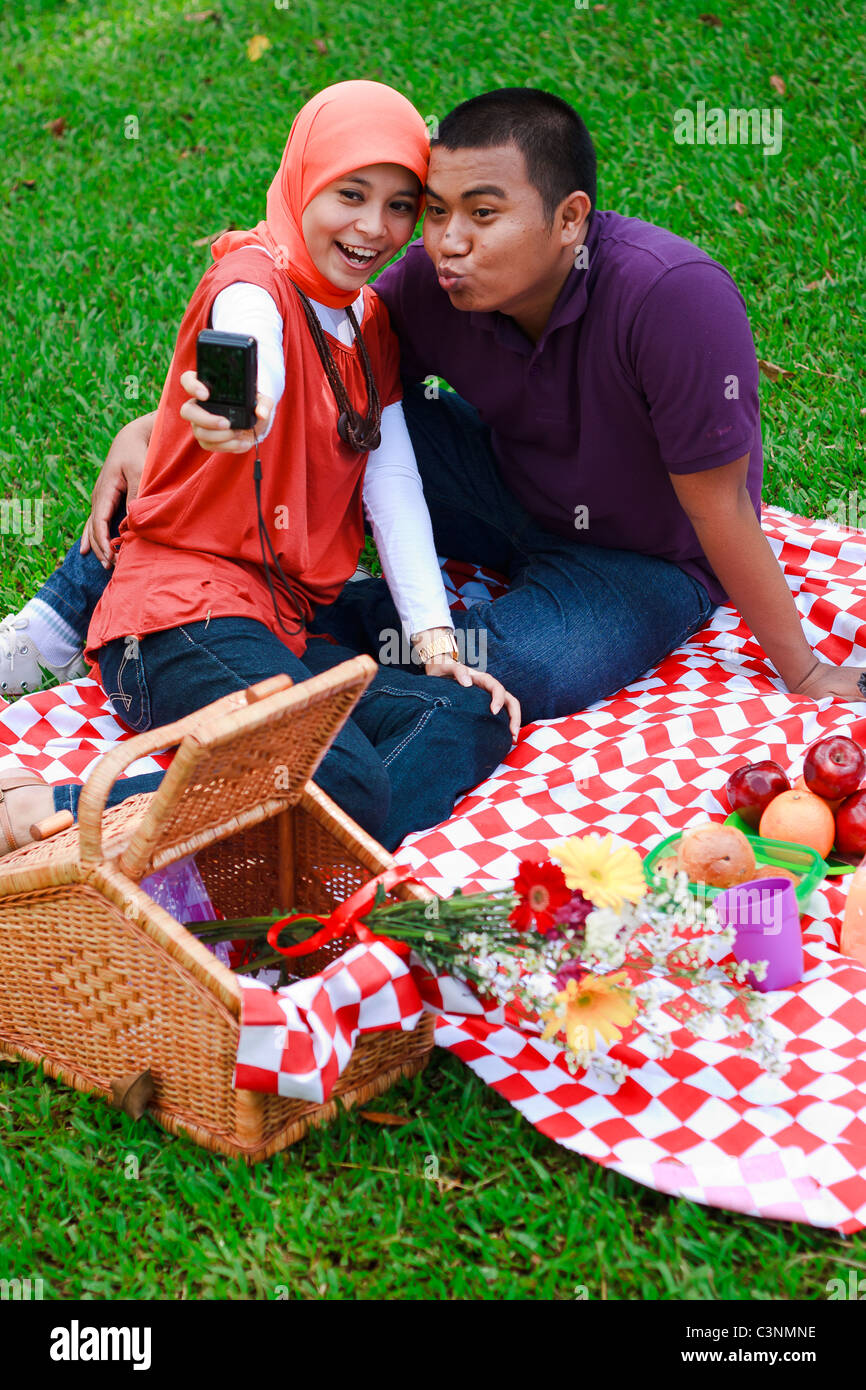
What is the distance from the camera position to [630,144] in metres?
5.95

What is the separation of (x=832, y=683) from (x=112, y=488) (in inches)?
75.1

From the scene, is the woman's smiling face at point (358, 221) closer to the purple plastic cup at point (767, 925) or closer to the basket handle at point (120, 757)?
the basket handle at point (120, 757)

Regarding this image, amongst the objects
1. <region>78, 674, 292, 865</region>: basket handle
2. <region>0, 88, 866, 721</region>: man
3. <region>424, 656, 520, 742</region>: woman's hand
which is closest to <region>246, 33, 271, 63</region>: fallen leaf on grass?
<region>0, 88, 866, 721</region>: man

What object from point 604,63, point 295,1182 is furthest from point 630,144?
point 295,1182

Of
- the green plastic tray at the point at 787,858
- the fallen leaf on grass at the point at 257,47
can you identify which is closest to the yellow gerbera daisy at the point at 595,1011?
the green plastic tray at the point at 787,858

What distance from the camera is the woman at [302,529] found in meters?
2.84

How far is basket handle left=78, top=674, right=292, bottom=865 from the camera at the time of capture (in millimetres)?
2066

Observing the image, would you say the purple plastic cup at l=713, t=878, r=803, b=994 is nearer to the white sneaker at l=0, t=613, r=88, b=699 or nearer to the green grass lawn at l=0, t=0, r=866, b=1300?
the green grass lawn at l=0, t=0, r=866, b=1300

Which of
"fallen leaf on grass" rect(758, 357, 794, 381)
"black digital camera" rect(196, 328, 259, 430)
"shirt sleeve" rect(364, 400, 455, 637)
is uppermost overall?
"fallen leaf on grass" rect(758, 357, 794, 381)

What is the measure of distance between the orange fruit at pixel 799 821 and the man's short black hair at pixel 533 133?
1375 millimetres

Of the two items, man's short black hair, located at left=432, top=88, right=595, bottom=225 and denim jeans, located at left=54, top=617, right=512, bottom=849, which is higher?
man's short black hair, located at left=432, top=88, right=595, bottom=225

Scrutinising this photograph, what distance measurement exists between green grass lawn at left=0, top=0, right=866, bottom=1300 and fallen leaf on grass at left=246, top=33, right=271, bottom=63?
0.07 m
